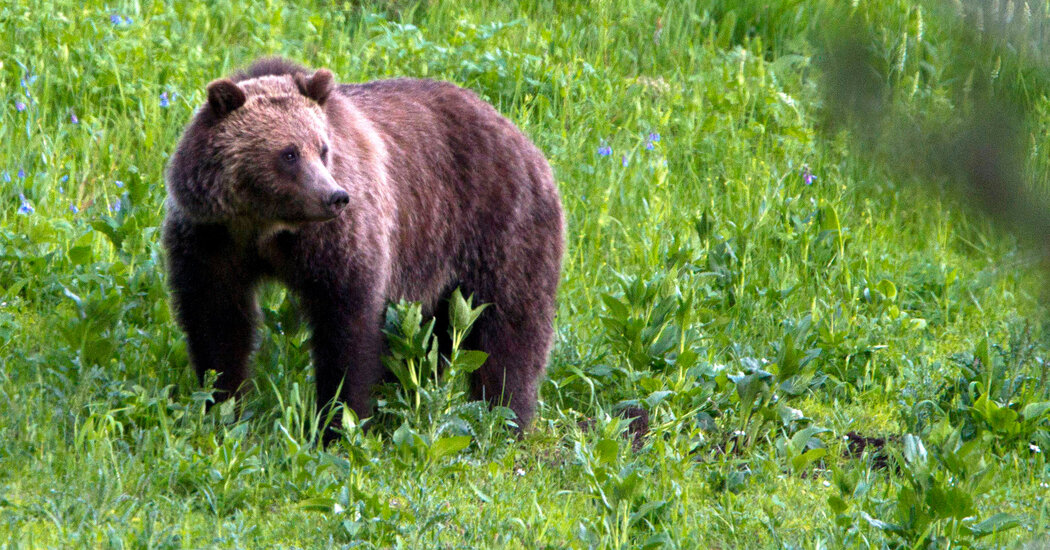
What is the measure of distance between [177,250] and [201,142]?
1.39 feet

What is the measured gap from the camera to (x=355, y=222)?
4.20m

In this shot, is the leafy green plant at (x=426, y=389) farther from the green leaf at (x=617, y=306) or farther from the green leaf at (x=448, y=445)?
the green leaf at (x=617, y=306)

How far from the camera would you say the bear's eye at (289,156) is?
397 centimetres

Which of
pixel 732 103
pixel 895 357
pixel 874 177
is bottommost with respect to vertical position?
pixel 895 357

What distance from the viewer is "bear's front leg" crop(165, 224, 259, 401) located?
4.12m

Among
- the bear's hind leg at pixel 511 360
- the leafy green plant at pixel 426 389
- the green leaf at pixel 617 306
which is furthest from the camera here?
the green leaf at pixel 617 306

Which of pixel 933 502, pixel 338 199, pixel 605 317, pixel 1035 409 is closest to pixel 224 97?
pixel 338 199

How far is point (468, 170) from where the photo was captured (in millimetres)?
4727

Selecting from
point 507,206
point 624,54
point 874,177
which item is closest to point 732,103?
point 624,54

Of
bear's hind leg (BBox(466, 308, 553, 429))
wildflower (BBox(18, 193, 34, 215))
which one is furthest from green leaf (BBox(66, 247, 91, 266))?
bear's hind leg (BBox(466, 308, 553, 429))

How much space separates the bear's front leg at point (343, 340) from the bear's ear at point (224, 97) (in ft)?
2.28

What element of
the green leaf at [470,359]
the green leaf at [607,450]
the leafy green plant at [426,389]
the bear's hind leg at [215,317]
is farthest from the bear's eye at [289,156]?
the green leaf at [607,450]

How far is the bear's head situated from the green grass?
596 millimetres

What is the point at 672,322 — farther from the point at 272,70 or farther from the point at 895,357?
the point at 272,70
